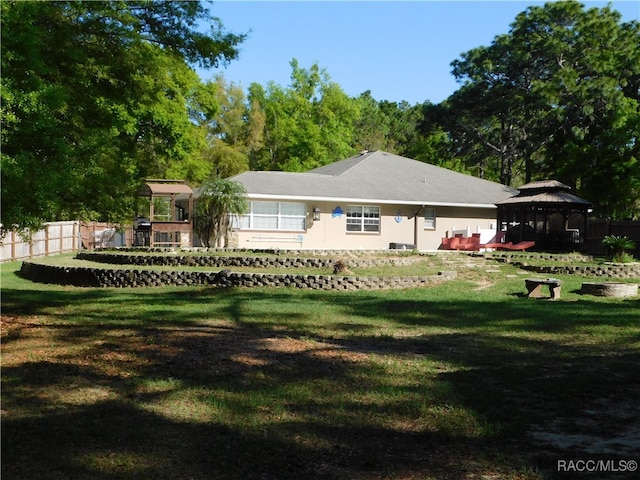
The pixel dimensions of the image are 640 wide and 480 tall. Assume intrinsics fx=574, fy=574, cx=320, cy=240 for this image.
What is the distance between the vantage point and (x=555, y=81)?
3803 cm

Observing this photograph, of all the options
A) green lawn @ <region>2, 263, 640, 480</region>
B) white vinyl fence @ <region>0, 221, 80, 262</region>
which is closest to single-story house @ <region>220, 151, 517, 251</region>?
white vinyl fence @ <region>0, 221, 80, 262</region>

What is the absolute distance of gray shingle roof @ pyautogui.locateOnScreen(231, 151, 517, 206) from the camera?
28.7 metres

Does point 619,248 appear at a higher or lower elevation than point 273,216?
lower

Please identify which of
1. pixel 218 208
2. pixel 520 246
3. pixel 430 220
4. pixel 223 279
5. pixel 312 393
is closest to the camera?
pixel 312 393

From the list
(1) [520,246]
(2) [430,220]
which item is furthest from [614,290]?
(2) [430,220]

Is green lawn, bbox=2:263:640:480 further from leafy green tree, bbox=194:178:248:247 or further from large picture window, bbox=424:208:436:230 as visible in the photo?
large picture window, bbox=424:208:436:230

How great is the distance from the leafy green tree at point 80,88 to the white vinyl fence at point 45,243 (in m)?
12.7

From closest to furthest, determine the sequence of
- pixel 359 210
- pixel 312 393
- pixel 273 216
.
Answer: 1. pixel 312 393
2. pixel 273 216
3. pixel 359 210

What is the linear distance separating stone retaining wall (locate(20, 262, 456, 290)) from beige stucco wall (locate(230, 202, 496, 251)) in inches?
358

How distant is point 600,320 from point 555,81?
1220 inches

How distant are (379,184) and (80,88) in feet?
71.2

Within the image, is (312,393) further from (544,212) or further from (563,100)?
(563,100)

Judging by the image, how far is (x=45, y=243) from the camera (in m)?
26.5

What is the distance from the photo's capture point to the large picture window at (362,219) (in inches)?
1161
